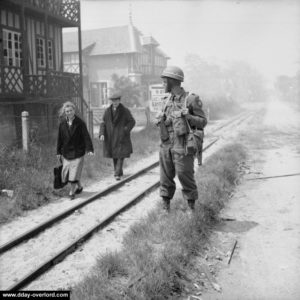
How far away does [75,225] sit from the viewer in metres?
6.14

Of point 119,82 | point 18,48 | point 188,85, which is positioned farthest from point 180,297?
point 188,85

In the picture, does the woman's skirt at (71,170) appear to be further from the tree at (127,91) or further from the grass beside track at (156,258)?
the tree at (127,91)

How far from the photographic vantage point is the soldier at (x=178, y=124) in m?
5.57

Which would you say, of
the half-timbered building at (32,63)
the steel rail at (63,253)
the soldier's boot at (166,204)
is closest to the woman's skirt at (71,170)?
the steel rail at (63,253)

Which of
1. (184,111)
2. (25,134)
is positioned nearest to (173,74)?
(184,111)

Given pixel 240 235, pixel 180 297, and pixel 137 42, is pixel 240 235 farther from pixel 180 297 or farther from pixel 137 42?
pixel 137 42

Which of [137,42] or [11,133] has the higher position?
[137,42]

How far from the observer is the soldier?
18.3 feet

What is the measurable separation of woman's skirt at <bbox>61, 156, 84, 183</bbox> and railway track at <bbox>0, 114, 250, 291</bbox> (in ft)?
1.76

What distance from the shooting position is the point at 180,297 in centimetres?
→ 389

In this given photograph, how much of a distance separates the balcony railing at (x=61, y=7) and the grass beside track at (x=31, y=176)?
274 inches

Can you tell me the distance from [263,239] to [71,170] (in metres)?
3.92

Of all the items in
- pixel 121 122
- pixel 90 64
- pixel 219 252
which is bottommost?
pixel 219 252

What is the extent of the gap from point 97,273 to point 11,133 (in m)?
12.1
